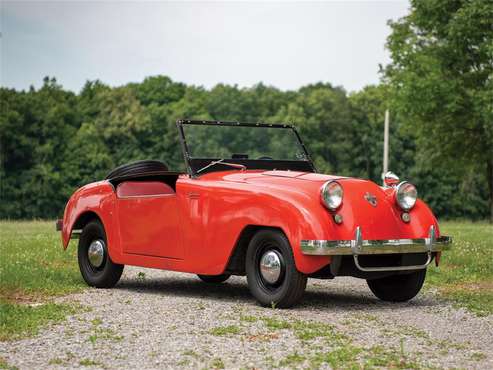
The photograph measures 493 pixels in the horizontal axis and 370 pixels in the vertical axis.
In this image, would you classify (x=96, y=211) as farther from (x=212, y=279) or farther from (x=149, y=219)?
(x=212, y=279)

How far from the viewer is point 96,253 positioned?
34.7 ft

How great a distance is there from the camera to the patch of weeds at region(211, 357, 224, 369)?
227 inches

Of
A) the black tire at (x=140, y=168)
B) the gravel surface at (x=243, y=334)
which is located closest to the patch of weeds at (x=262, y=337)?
the gravel surface at (x=243, y=334)

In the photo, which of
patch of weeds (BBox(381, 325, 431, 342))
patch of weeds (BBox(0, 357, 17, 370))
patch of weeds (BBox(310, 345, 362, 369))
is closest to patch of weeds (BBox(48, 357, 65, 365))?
patch of weeds (BBox(0, 357, 17, 370))

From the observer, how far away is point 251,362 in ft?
19.5

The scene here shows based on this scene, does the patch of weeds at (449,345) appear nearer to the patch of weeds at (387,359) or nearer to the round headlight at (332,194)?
the patch of weeds at (387,359)

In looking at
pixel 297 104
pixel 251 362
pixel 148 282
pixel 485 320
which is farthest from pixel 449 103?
pixel 297 104

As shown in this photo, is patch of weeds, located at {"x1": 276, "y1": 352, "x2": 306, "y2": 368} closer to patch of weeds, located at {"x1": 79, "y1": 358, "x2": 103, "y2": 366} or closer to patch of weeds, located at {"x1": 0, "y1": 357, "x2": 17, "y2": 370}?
patch of weeds, located at {"x1": 79, "y1": 358, "x2": 103, "y2": 366}

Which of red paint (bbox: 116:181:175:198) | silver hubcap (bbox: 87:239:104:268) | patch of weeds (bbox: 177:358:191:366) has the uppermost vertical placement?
red paint (bbox: 116:181:175:198)

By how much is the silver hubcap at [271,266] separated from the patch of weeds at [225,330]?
1248 millimetres

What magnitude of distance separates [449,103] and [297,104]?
3429cm

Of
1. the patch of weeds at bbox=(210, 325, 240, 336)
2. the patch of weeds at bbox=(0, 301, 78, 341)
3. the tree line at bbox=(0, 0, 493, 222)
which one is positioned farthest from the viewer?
the tree line at bbox=(0, 0, 493, 222)

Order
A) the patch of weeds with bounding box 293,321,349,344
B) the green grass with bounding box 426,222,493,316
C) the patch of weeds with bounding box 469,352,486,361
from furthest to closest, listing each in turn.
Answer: the green grass with bounding box 426,222,493,316, the patch of weeds with bounding box 293,321,349,344, the patch of weeds with bounding box 469,352,486,361

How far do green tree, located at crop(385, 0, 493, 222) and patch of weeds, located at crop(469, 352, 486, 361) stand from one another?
82.2ft
